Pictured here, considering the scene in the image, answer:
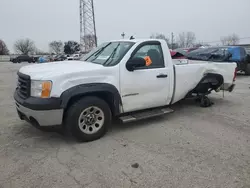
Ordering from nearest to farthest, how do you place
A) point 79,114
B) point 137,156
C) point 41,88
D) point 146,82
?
point 137,156 → point 41,88 → point 79,114 → point 146,82

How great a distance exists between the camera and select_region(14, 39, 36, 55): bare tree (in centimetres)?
9100

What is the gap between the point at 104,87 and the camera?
3.98m

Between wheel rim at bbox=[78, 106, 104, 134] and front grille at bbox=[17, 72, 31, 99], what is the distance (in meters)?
0.96

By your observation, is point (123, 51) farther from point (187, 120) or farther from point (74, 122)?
point (187, 120)

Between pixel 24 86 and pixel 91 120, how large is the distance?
49.9 inches

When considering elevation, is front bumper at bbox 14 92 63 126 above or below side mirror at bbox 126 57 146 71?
below

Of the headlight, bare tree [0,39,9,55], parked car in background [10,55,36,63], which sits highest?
bare tree [0,39,9,55]

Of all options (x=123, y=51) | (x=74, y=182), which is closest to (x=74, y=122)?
(x=74, y=182)

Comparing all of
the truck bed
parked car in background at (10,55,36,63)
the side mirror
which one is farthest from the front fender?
parked car in background at (10,55,36,63)

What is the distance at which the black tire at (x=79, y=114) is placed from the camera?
3.77 m

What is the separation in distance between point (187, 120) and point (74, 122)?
263cm

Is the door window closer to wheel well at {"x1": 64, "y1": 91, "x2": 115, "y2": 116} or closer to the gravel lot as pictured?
wheel well at {"x1": 64, "y1": 91, "x2": 115, "y2": 116}

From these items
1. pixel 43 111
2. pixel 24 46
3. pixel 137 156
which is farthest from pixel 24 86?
pixel 24 46

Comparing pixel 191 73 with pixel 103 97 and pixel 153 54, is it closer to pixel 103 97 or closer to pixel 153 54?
pixel 153 54
